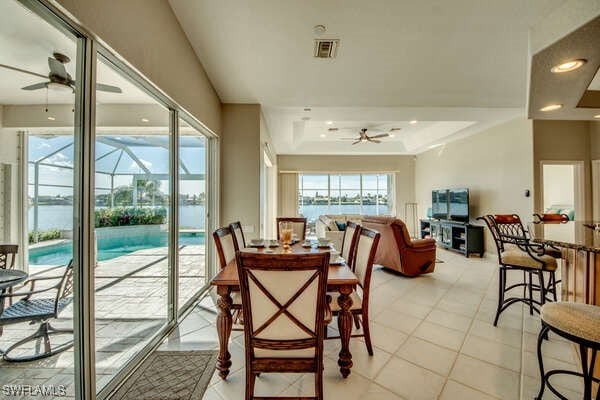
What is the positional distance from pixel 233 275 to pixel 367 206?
8.10 meters

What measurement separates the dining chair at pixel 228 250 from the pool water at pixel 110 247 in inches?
27.2

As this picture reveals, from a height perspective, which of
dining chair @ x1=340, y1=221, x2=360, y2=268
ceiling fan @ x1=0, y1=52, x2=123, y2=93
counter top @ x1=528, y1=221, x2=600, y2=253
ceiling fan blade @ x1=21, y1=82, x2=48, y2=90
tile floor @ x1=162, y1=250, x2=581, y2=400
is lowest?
tile floor @ x1=162, y1=250, x2=581, y2=400

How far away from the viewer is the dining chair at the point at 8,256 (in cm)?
125

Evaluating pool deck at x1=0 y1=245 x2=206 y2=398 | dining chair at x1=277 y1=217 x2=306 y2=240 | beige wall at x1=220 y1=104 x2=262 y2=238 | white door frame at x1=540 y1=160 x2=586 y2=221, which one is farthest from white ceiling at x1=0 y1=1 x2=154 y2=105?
white door frame at x1=540 y1=160 x2=586 y2=221

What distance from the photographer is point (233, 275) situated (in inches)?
73.3

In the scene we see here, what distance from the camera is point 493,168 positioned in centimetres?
563

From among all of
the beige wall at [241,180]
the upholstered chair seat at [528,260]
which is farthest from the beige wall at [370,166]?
the upholstered chair seat at [528,260]

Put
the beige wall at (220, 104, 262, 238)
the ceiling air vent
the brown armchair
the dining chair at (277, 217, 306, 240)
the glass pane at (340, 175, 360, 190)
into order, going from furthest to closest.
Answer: the glass pane at (340, 175, 360, 190) < the brown armchair < the beige wall at (220, 104, 262, 238) < the dining chair at (277, 217, 306, 240) < the ceiling air vent

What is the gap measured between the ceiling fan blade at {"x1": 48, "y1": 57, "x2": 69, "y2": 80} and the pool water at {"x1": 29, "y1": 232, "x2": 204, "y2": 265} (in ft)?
3.29

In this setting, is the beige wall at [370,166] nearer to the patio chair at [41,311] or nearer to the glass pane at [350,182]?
the glass pane at [350,182]

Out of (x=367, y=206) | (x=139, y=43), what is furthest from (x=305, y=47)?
(x=367, y=206)

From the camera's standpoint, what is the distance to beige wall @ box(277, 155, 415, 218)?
895cm

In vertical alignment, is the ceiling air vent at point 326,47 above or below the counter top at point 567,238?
above

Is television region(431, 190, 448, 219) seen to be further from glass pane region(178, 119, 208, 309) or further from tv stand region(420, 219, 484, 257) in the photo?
glass pane region(178, 119, 208, 309)
